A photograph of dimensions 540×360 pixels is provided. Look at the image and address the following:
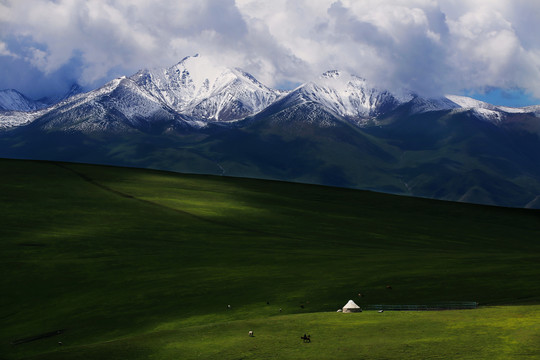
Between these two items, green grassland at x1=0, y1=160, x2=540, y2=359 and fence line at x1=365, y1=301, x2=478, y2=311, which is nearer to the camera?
green grassland at x1=0, y1=160, x2=540, y2=359

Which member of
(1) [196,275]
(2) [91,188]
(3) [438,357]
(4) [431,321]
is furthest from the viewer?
(2) [91,188]

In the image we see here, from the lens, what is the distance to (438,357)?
37594mm

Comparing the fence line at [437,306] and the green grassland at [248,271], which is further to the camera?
the fence line at [437,306]

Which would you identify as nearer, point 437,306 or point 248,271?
point 437,306

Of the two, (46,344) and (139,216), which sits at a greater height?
(139,216)

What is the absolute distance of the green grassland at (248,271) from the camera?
4388 centimetres

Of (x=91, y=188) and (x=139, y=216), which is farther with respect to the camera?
(x=91, y=188)

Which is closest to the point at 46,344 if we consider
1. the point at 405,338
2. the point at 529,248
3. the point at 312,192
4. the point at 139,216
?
the point at 405,338

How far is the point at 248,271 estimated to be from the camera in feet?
270

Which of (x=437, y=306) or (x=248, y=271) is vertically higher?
(x=248, y=271)

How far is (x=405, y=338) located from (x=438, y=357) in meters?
4.77

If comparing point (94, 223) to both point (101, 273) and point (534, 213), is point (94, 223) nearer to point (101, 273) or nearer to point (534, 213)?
point (101, 273)

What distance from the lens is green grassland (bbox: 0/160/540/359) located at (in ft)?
144

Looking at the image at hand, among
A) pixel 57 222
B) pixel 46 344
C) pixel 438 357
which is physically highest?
pixel 57 222
